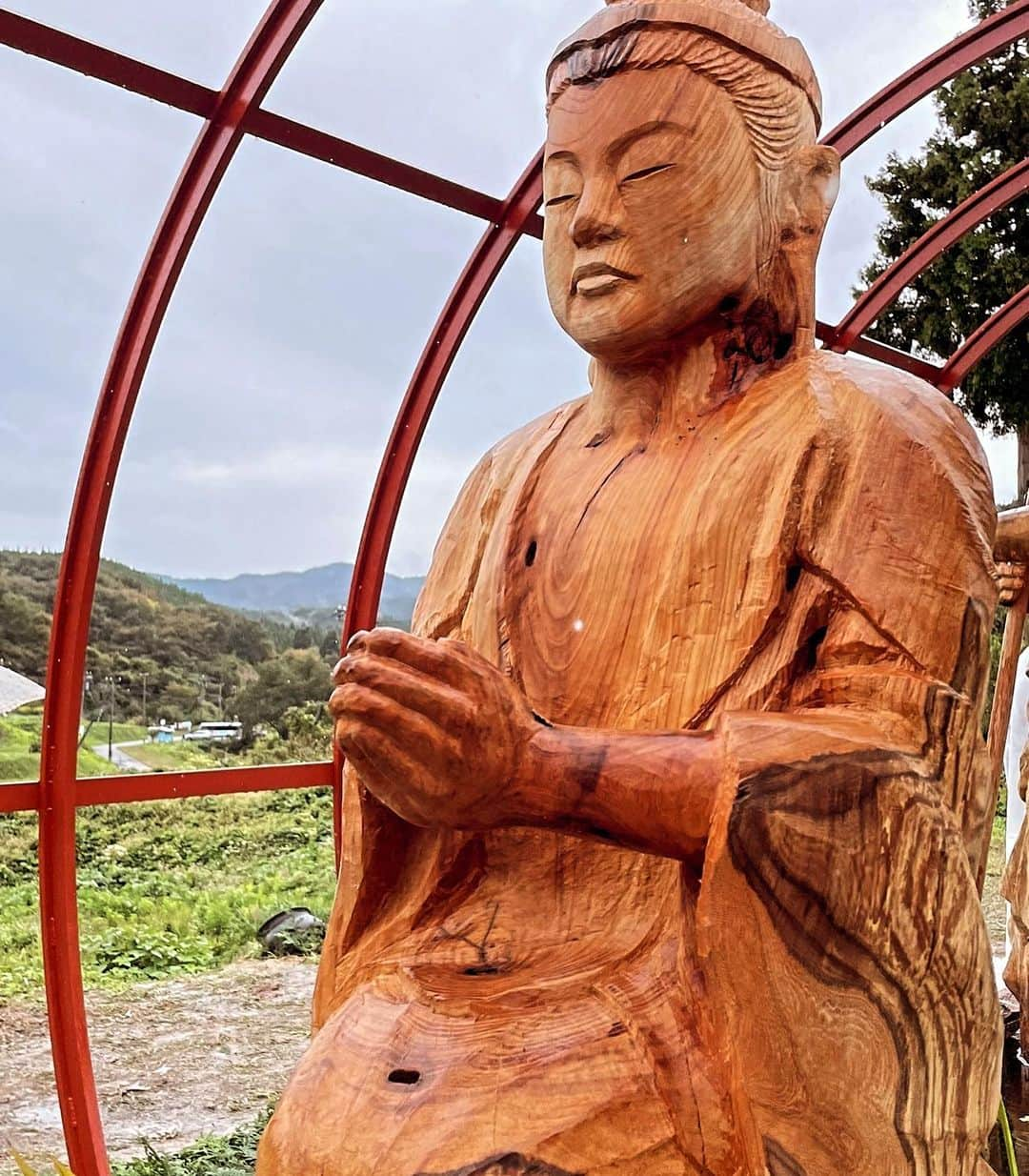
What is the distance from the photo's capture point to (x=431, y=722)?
108 cm

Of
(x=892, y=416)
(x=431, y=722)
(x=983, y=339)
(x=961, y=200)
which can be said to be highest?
(x=961, y=200)

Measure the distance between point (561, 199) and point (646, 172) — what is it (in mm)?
132

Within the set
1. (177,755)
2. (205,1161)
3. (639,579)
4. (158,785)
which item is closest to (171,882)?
(177,755)

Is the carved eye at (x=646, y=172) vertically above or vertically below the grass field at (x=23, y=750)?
above

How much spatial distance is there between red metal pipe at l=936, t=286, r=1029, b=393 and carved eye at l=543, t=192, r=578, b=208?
6.46 metres

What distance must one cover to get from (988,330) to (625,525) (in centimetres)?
678

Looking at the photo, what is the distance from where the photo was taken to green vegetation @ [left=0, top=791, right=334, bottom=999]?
7078mm

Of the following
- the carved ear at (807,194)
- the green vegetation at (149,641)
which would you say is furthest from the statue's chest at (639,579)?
the green vegetation at (149,641)

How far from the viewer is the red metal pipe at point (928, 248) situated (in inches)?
244

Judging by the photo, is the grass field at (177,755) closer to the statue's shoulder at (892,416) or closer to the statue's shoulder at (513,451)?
the statue's shoulder at (513,451)

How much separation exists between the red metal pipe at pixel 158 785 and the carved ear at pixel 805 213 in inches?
109

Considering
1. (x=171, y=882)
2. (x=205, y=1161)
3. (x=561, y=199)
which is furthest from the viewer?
(x=171, y=882)

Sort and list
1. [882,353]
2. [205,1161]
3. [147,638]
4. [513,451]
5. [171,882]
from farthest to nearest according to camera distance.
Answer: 1. [171,882]
2. [882,353]
3. [147,638]
4. [205,1161]
5. [513,451]

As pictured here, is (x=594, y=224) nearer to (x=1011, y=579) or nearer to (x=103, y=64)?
(x=103, y=64)
